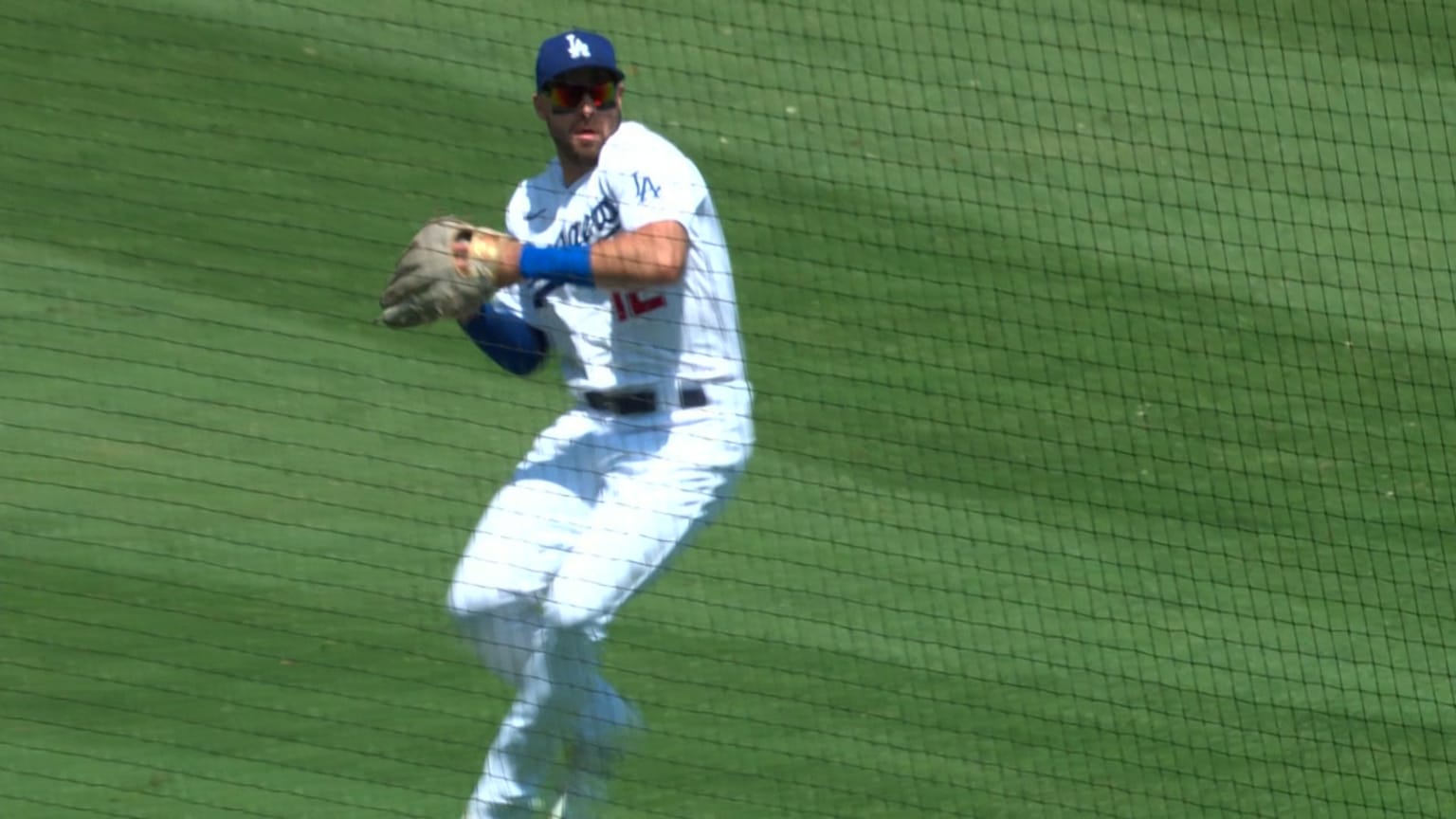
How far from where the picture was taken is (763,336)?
9203mm

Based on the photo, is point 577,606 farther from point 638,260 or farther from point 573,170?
point 573,170

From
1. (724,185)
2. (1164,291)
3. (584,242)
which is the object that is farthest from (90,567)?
(1164,291)

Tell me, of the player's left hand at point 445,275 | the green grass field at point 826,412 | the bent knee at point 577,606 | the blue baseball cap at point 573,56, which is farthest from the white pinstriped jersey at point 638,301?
the green grass field at point 826,412

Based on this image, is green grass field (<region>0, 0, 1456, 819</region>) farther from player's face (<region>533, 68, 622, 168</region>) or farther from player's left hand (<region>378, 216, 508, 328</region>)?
player's face (<region>533, 68, 622, 168</region>)

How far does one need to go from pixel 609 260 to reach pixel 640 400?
2.15 ft

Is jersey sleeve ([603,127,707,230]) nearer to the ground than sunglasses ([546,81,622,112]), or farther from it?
nearer to the ground

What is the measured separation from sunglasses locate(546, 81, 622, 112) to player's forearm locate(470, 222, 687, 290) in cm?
56

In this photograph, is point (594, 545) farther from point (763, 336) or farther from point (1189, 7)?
point (1189, 7)

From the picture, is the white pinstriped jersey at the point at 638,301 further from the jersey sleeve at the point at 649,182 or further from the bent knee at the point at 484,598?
the bent knee at the point at 484,598

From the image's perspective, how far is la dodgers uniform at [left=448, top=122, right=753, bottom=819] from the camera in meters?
5.90

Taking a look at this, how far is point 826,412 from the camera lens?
8.73 m

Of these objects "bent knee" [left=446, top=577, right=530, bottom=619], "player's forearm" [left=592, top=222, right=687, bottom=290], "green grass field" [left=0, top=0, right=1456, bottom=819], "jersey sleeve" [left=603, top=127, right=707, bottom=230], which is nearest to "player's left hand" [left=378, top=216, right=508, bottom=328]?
"player's forearm" [left=592, top=222, right=687, bottom=290]

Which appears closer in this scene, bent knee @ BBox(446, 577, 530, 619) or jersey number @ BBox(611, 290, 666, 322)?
bent knee @ BBox(446, 577, 530, 619)

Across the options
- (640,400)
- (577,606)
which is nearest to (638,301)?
(640,400)
